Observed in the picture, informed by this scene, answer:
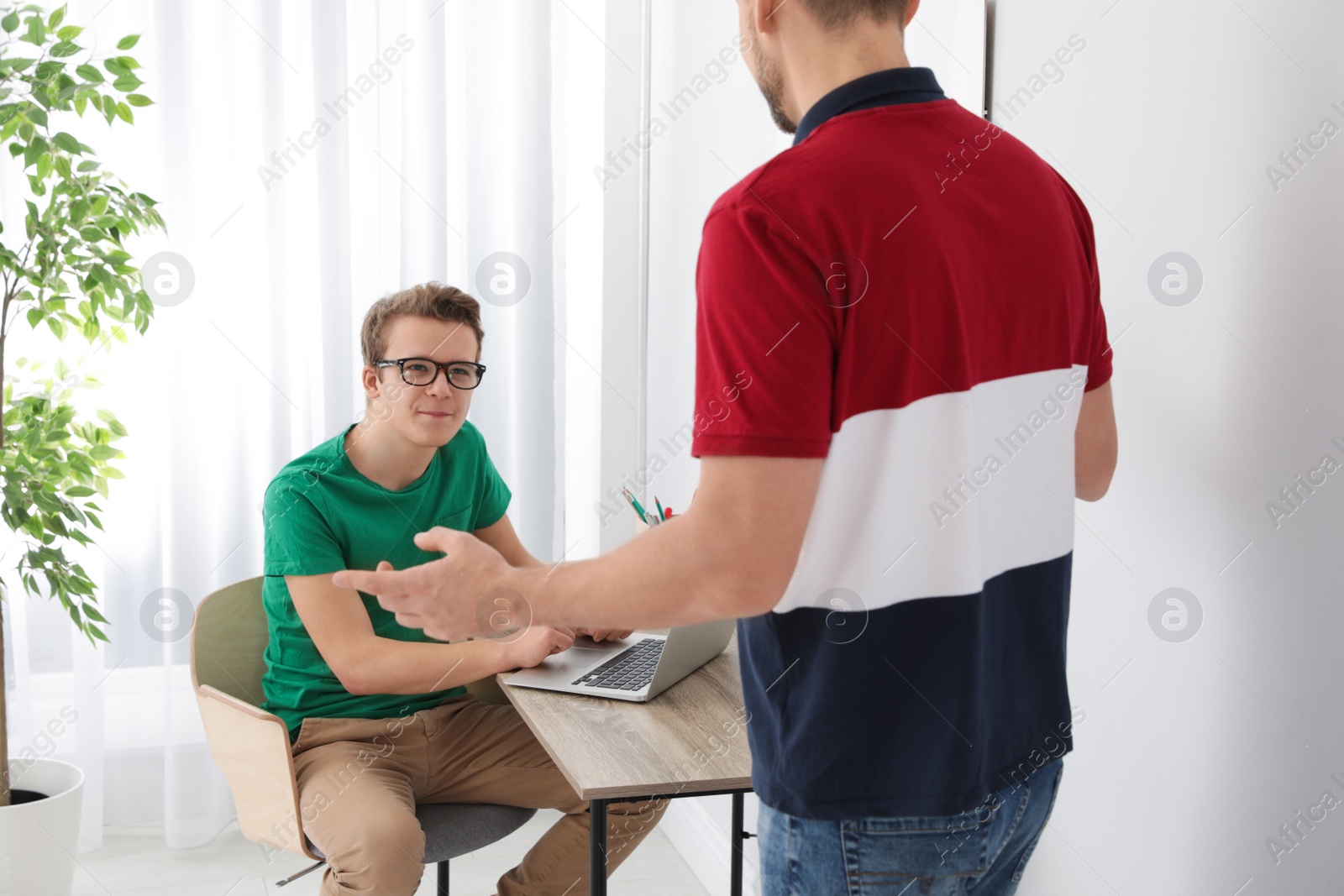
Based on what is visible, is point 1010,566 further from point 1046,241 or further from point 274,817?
point 274,817

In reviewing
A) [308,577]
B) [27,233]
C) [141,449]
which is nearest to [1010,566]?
[308,577]

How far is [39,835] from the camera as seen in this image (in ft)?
7.32

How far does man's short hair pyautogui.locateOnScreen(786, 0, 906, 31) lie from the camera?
0.91 meters

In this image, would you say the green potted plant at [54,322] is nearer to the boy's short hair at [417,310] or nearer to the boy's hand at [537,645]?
the boy's short hair at [417,310]

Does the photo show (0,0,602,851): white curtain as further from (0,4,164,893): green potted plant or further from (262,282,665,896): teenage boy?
(262,282,665,896): teenage boy

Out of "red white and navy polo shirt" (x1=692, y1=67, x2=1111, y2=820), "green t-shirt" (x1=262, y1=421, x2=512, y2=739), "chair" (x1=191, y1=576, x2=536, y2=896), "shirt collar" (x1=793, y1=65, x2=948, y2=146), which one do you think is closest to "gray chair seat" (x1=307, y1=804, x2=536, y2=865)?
"chair" (x1=191, y1=576, x2=536, y2=896)

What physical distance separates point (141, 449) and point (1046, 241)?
2.50 meters

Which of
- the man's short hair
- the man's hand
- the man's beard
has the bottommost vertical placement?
the man's hand

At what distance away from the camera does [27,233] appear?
2.17 m

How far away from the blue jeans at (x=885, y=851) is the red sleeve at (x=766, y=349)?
330 mm

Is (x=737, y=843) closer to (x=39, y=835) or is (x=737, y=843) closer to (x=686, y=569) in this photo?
(x=686, y=569)

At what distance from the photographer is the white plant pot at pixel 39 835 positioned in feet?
7.23

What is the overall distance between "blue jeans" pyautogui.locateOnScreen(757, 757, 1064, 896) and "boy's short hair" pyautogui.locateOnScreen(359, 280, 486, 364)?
4.08 ft

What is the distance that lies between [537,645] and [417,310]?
66 centimetres
